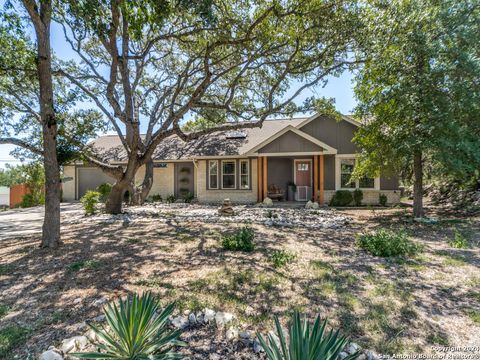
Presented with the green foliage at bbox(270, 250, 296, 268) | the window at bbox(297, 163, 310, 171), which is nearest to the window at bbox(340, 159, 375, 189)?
the window at bbox(297, 163, 310, 171)

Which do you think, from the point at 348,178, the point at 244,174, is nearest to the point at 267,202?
the point at 244,174

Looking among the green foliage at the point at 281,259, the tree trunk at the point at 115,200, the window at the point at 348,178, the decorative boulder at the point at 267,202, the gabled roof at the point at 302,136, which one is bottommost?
the green foliage at the point at 281,259

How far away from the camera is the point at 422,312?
3.47 m

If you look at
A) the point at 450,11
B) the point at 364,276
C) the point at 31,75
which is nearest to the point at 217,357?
the point at 364,276

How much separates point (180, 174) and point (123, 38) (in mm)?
10116

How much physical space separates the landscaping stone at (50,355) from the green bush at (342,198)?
1362 centimetres

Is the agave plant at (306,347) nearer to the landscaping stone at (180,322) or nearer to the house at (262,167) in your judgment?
the landscaping stone at (180,322)

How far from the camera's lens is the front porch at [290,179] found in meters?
15.0

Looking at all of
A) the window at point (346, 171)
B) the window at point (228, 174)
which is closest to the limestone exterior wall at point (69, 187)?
the window at point (228, 174)

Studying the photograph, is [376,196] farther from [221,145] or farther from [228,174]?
[221,145]

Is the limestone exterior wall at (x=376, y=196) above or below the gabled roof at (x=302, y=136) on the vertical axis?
below

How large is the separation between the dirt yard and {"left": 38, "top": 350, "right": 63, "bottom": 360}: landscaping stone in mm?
218

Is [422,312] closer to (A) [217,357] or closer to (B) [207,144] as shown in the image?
(A) [217,357]

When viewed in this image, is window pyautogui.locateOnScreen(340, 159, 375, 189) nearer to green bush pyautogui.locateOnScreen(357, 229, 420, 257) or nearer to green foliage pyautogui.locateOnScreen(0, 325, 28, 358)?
green bush pyautogui.locateOnScreen(357, 229, 420, 257)
